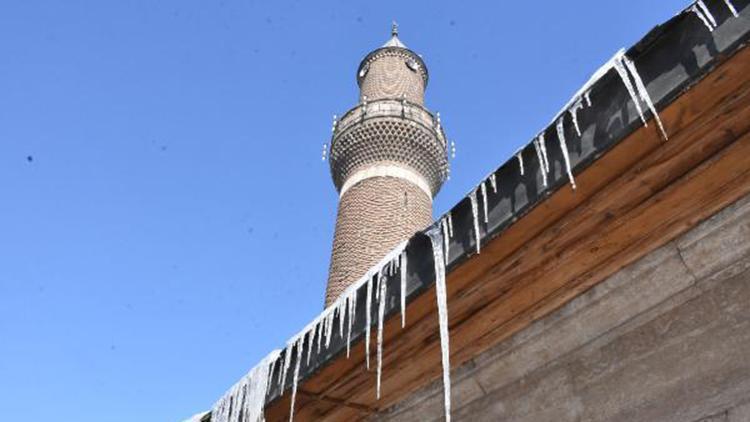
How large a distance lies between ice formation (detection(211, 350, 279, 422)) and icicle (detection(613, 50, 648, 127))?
2.48m

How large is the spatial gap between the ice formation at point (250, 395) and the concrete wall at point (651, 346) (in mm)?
1300

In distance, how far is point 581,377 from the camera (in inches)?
120

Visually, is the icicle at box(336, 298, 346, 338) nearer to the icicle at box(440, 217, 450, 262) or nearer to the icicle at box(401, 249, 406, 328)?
the icicle at box(401, 249, 406, 328)

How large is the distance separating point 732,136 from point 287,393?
2.64 m

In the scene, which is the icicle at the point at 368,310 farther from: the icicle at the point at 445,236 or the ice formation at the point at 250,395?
the ice formation at the point at 250,395

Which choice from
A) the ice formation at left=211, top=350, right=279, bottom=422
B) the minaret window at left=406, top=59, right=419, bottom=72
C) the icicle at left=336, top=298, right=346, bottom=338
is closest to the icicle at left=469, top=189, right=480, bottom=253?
the icicle at left=336, top=298, right=346, bottom=338

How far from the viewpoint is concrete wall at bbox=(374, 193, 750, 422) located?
103 inches

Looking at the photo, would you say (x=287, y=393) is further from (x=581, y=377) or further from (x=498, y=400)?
(x=581, y=377)

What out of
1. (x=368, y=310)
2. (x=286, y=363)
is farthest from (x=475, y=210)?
(x=286, y=363)

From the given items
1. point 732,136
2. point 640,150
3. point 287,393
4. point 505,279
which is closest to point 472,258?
point 505,279

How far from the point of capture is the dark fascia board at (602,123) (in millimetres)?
2162

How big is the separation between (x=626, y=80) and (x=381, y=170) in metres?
17.3

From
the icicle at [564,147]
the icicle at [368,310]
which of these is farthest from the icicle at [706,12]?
the icicle at [368,310]

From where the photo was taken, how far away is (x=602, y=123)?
245cm
